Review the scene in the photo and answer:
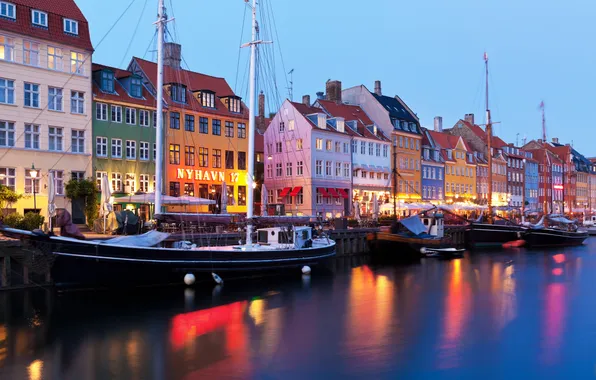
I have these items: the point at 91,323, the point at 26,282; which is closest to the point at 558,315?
the point at 91,323

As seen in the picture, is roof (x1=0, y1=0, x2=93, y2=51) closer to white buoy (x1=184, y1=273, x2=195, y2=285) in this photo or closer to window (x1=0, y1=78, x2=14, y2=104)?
window (x1=0, y1=78, x2=14, y2=104)

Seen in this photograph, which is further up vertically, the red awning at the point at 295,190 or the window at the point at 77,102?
the window at the point at 77,102

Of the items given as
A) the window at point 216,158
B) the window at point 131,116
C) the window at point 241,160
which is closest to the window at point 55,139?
the window at point 131,116

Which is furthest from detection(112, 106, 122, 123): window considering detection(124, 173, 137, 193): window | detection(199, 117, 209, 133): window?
detection(199, 117, 209, 133): window

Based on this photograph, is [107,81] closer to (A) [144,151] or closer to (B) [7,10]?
(A) [144,151]

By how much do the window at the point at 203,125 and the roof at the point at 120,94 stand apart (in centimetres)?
443

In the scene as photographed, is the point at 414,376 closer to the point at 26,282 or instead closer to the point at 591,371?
the point at 591,371

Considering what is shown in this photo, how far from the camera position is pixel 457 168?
80.4 metres

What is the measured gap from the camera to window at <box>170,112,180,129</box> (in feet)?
151

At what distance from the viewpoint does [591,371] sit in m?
15.2

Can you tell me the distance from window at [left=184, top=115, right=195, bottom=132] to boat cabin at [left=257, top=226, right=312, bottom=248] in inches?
714

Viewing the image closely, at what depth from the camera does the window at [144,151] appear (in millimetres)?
44250

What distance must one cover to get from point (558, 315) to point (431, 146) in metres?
55.3

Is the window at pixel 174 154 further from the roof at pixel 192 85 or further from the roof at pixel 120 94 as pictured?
the roof at pixel 120 94
